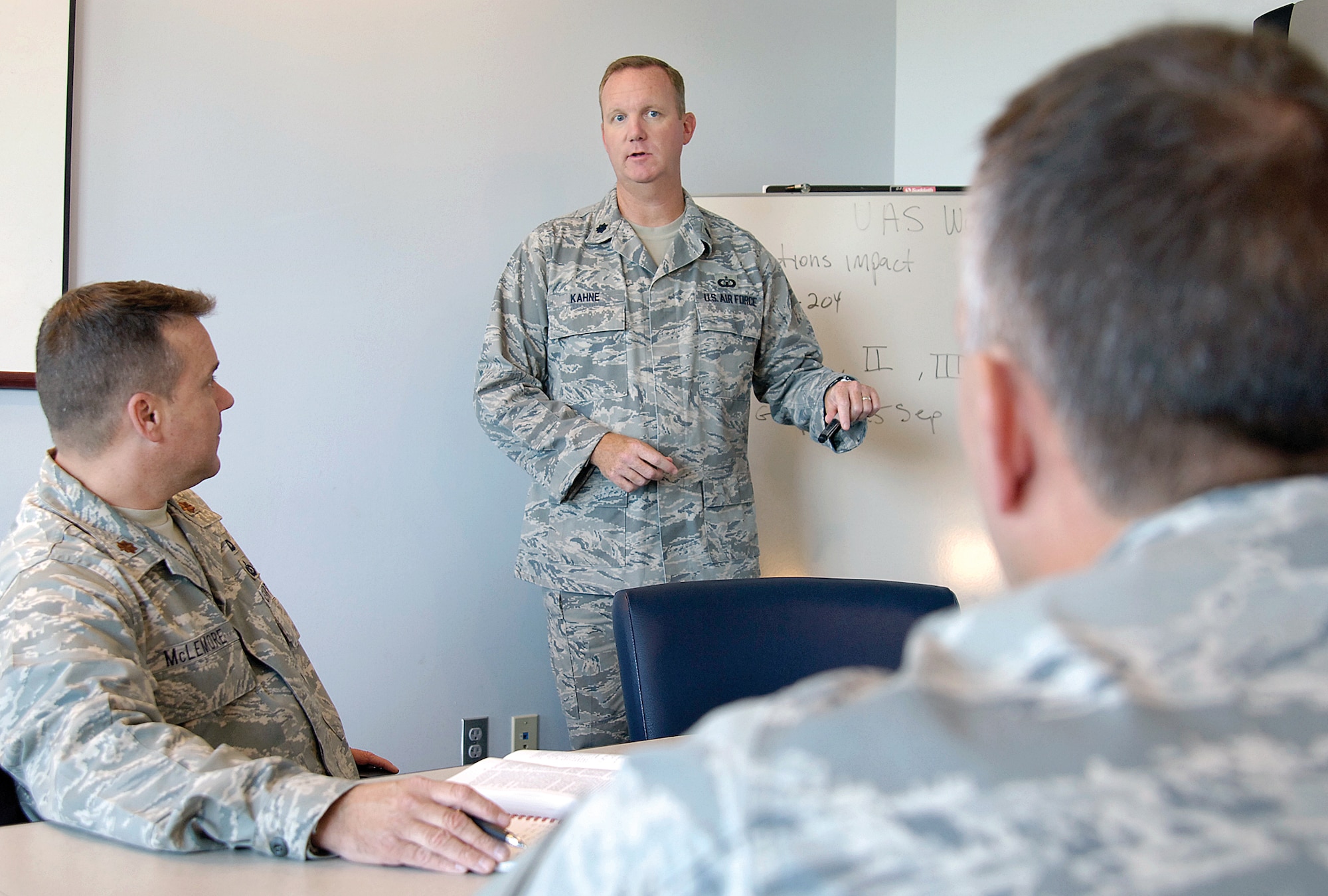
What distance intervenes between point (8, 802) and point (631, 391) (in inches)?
58.4

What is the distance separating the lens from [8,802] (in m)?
1.11

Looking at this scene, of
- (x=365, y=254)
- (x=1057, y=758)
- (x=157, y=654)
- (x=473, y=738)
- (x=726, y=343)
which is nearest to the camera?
(x=1057, y=758)

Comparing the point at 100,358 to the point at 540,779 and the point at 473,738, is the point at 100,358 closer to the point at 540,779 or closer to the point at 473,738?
the point at 540,779

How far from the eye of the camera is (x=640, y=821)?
15.3 inches

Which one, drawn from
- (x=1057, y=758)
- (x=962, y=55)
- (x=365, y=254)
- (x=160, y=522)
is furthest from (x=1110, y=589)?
(x=962, y=55)

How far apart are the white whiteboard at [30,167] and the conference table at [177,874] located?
1.65 meters

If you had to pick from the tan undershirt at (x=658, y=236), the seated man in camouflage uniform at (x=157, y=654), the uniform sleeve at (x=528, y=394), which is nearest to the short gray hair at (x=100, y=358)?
the seated man in camouflage uniform at (x=157, y=654)

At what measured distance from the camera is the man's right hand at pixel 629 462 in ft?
7.16

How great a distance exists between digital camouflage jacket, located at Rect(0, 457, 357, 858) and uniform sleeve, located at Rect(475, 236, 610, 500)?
2.89 feet

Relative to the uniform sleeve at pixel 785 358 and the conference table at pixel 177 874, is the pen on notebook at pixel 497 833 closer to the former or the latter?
the conference table at pixel 177 874

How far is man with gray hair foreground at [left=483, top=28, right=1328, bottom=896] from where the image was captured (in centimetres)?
35

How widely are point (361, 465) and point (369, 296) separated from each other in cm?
44

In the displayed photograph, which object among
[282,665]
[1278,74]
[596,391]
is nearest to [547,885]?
[1278,74]

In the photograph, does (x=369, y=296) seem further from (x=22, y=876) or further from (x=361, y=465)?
(x=22, y=876)
